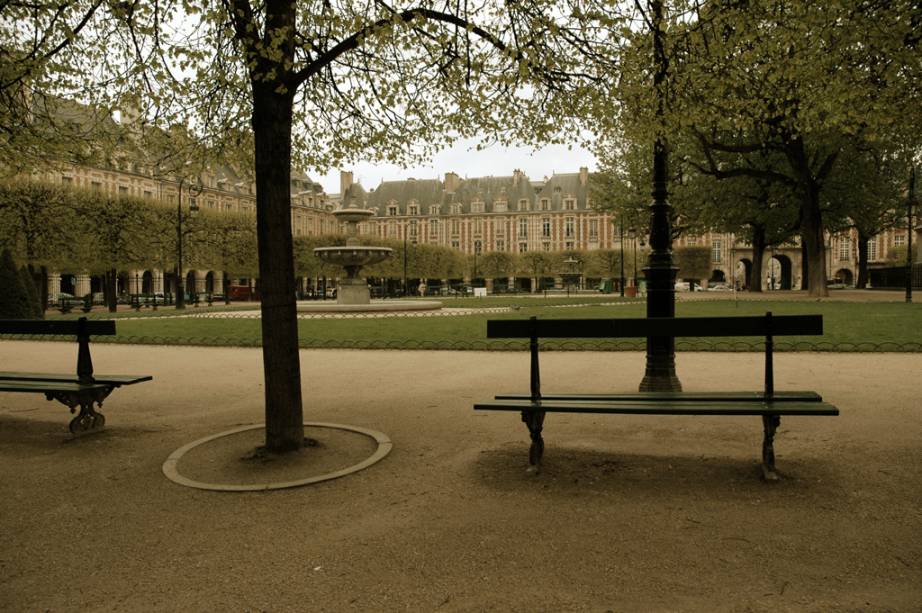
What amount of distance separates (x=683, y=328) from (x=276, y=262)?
3090 millimetres

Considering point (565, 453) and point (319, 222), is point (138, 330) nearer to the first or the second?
point (565, 453)

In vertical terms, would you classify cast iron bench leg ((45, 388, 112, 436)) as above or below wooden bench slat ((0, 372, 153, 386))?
below

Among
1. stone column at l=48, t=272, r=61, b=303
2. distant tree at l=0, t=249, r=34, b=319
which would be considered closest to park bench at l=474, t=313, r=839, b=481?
distant tree at l=0, t=249, r=34, b=319

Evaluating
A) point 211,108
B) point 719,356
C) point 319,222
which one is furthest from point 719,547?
point 319,222

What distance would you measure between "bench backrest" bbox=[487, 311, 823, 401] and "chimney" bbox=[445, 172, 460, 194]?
3691 inches

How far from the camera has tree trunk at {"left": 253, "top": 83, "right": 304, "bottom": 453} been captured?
4703mm

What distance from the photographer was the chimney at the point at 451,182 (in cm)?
9594

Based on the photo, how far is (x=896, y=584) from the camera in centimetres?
265

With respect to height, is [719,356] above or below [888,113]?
below

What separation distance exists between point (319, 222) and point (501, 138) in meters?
81.3

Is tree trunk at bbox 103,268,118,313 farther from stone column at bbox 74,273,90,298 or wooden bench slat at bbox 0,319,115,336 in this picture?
wooden bench slat at bbox 0,319,115,336

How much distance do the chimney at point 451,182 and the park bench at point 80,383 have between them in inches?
3637

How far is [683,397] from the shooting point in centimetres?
440

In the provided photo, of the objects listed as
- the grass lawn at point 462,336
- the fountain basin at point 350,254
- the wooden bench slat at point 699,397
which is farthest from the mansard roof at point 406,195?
the wooden bench slat at point 699,397
